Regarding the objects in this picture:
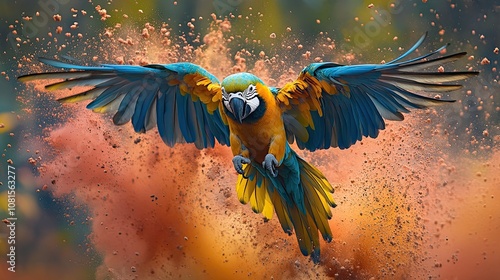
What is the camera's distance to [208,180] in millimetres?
7680

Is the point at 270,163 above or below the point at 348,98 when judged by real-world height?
below

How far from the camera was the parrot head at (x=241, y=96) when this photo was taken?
5262 mm

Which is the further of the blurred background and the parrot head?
the blurred background

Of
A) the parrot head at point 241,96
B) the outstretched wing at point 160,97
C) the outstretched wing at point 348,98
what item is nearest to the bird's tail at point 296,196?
the outstretched wing at point 348,98

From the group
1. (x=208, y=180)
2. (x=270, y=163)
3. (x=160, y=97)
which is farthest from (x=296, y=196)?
(x=208, y=180)

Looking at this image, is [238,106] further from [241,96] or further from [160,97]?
[160,97]

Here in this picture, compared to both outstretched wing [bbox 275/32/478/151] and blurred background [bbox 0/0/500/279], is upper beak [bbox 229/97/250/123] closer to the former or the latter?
outstretched wing [bbox 275/32/478/151]

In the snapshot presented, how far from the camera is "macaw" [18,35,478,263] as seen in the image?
538 centimetres

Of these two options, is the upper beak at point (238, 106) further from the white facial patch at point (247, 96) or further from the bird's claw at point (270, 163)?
the bird's claw at point (270, 163)

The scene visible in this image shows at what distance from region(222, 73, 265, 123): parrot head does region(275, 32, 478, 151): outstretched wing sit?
1.41ft

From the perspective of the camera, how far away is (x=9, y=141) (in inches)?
323

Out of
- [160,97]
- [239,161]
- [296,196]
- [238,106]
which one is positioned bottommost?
[296,196]

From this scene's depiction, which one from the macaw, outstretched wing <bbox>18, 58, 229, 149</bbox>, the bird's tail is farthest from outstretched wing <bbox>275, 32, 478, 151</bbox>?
outstretched wing <bbox>18, 58, 229, 149</bbox>

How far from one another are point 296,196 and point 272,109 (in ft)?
3.08
